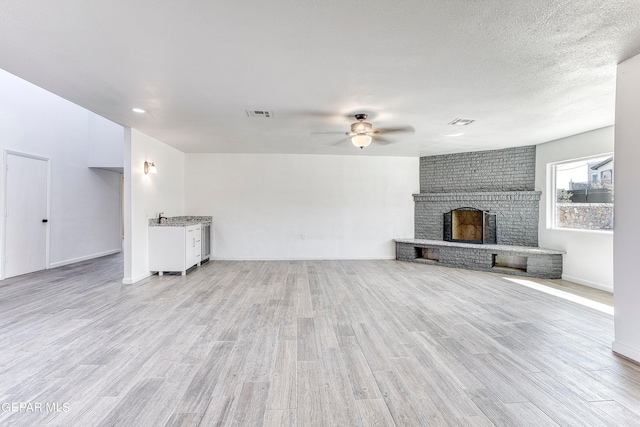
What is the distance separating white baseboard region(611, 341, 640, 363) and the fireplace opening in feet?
12.1

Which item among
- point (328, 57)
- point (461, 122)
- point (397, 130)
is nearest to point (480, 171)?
point (461, 122)

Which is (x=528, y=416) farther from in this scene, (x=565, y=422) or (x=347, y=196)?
(x=347, y=196)

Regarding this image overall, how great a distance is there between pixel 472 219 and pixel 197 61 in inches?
231

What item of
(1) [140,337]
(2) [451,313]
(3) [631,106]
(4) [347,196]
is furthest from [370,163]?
(1) [140,337]

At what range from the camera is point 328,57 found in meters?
2.27

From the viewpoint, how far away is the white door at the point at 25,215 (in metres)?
4.82

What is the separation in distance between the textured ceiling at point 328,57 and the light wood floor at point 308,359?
2.39 metres

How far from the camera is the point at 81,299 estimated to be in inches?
143

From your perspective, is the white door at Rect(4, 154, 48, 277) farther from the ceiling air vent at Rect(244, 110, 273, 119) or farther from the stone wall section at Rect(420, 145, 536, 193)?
the stone wall section at Rect(420, 145, 536, 193)

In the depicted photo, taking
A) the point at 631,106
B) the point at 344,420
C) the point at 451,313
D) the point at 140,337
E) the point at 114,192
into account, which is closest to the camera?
the point at 344,420

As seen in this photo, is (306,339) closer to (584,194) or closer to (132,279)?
(132,279)

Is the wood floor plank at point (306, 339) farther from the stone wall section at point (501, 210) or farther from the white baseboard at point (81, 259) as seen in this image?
the white baseboard at point (81, 259)

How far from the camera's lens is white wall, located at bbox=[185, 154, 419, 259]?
642 centimetres

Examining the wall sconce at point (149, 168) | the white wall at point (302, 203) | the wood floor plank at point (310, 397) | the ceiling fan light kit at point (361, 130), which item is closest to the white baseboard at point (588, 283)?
the white wall at point (302, 203)
